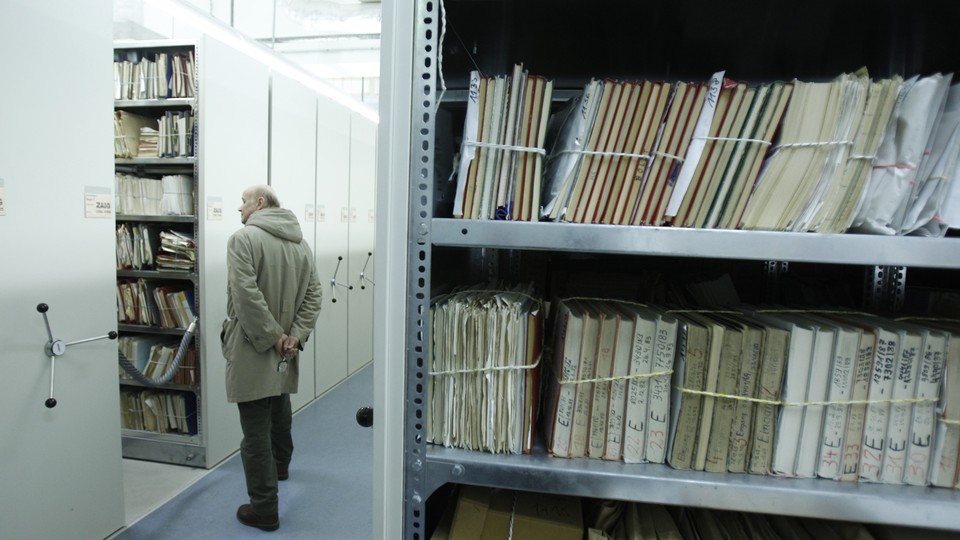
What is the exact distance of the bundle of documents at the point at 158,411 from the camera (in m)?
3.14

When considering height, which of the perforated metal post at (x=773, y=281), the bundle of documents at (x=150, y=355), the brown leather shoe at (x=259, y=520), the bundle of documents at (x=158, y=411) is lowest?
the brown leather shoe at (x=259, y=520)

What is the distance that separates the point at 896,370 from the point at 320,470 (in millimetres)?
2946

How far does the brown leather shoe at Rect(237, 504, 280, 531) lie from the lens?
7.93 ft

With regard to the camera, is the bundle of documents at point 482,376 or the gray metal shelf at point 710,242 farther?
the bundle of documents at point 482,376

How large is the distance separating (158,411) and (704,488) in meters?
3.40

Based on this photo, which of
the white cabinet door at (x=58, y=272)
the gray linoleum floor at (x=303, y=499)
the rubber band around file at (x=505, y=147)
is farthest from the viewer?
the gray linoleum floor at (x=303, y=499)

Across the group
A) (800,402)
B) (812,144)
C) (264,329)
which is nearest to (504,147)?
(812,144)

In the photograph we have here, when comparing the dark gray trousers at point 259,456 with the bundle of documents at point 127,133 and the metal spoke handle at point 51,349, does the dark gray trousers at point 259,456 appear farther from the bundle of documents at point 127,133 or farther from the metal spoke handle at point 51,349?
the bundle of documents at point 127,133

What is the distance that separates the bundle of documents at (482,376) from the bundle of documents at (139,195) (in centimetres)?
285

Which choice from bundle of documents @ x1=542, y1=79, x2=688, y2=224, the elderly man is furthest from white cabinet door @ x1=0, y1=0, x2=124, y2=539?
bundle of documents @ x1=542, y1=79, x2=688, y2=224

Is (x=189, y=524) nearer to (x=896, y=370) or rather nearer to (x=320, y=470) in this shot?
(x=320, y=470)

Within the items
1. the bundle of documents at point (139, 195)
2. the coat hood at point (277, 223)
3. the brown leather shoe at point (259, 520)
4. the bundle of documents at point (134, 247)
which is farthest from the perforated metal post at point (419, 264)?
the bundle of documents at point (134, 247)

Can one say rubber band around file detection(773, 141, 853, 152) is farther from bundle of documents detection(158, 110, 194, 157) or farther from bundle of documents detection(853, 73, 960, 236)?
bundle of documents detection(158, 110, 194, 157)

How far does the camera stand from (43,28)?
1.88 metres
